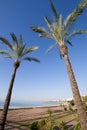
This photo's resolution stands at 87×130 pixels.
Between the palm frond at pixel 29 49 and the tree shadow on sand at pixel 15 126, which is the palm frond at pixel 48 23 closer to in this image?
the palm frond at pixel 29 49

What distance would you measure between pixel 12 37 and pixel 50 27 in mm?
5398

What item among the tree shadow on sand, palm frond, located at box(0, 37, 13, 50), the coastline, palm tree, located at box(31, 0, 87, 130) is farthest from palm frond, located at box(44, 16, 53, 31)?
A: the coastline

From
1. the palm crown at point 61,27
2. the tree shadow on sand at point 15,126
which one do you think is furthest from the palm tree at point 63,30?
the tree shadow on sand at point 15,126

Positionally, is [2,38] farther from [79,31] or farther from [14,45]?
[79,31]

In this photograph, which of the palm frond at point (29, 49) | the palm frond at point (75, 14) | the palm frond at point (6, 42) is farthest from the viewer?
the palm frond at point (29, 49)

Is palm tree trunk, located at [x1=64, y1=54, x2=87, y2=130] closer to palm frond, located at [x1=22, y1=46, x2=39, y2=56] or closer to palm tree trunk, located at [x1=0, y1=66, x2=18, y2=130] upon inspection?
palm tree trunk, located at [x1=0, y1=66, x2=18, y2=130]

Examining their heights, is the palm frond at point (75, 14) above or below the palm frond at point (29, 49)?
below

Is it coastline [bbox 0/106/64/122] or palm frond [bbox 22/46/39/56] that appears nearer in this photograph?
coastline [bbox 0/106/64/122]

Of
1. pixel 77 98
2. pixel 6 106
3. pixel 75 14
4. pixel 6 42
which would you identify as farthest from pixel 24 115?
pixel 75 14

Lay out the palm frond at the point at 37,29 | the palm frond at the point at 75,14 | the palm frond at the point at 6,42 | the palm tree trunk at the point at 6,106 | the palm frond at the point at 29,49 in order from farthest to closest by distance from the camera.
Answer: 1. the palm frond at the point at 29,49
2. the palm frond at the point at 6,42
3. the palm frond at the point at 37,29
4. the palm tree trunk at the point at 6,106
5. the palm frond at the point at 75,14

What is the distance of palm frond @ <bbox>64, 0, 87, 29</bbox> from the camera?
54.9ft

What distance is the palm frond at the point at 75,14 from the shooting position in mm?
16745

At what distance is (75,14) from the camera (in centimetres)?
1753

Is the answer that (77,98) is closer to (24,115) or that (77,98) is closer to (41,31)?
(41,31)
